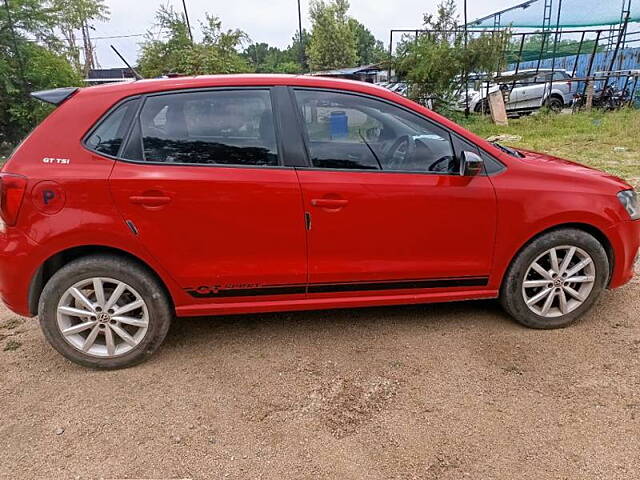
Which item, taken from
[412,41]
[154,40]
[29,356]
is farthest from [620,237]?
[154,40]

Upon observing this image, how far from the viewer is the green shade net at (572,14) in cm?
1511

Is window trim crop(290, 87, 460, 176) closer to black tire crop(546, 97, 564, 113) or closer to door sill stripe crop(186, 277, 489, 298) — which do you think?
door sill stripe crop(186, 277, 489, 298)

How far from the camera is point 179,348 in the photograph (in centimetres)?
303

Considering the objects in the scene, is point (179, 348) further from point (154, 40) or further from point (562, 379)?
point (154, 40)

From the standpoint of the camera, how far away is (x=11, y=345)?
3109mm

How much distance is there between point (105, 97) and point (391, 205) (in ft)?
5.82

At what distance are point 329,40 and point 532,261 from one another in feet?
129

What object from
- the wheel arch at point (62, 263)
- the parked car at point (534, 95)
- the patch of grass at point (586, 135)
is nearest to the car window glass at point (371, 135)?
the wheel arch at point (62, 263)

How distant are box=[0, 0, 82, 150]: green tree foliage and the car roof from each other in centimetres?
852

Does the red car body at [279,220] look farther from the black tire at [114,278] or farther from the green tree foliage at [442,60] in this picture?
the green tree foliage at [442,60]

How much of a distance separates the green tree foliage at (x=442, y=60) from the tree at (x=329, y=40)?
2770 centimetres

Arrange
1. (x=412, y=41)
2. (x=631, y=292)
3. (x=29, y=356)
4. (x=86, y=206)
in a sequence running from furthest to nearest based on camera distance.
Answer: (x=412, y=41)
(x=631, y=292)
(x=29, y=356)
(x=86, y=206)

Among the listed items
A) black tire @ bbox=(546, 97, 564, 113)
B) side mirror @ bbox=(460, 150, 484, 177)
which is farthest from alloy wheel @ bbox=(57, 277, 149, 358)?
black tire @ bbox=(546, 97, 564, 113)

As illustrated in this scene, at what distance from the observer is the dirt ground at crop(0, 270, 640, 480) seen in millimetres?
2096
